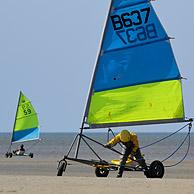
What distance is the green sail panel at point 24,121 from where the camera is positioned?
4738cm

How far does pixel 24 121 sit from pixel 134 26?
29163mm

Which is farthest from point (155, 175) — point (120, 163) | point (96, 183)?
point (96, 183)

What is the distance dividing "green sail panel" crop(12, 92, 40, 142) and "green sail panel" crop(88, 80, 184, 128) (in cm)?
2842

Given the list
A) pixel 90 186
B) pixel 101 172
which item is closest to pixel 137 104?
pixel 101 172

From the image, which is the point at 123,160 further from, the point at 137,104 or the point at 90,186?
the point at 90,186

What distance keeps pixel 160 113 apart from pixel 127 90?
0.97 m

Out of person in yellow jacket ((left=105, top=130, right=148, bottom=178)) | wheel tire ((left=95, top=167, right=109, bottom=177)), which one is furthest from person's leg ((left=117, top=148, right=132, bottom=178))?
wheel tire ((left=95, top=167, right=109, bottom=177))

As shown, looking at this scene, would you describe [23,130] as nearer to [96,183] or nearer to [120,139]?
[120,139]

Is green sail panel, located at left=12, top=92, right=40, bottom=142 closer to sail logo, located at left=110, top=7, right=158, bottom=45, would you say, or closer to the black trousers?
sail logo, located at left=110, top=7, right=158, bottom=45

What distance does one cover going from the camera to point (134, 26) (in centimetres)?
1903

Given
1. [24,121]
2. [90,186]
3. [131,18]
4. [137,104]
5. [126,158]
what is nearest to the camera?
[90,186]

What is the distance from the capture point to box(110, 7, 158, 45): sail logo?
19.0 metres

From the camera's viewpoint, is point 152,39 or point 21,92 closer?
point 152,39

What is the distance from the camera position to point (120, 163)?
1864 centimetres
